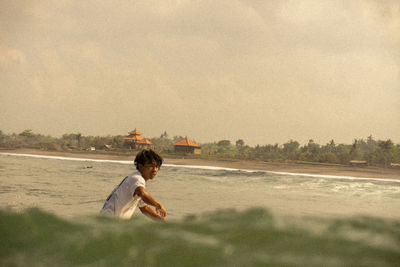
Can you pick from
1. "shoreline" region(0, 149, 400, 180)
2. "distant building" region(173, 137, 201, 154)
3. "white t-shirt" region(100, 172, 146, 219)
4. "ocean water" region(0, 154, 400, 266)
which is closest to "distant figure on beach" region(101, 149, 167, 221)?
"white t-shirt" region(100, 172, 146, 219)

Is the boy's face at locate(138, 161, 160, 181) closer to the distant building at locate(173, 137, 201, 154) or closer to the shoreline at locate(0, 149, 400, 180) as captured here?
the shoreline at locate(0, 149, 400, 180)

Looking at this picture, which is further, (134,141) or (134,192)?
(134,141)

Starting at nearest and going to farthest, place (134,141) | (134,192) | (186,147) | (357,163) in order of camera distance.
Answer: (134,192), (357,163), (186,147), (134,141)

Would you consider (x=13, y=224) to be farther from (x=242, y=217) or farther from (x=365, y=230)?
(x=365, y=230)

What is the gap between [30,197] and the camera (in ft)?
32.5

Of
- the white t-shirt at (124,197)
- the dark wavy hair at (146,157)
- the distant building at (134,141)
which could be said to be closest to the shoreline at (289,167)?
the distant building at (134,141)

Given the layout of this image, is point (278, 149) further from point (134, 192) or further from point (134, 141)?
point (134, 192)

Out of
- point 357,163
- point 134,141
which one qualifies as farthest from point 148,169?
point 134,141

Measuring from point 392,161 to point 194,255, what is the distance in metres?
46.0

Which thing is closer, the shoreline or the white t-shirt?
the white t-shirt

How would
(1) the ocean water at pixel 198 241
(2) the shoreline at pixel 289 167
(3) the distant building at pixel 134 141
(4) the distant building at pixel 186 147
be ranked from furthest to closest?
(3) the distant building at pixel 134 141 < (4) the distant building at pixel 186 147 < (2) the shoreline at pixel 289 167 < (1) the ocean water at pixel 198 241

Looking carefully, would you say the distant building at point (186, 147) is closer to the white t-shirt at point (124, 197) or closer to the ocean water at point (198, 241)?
the ocean water at point (198, 241)

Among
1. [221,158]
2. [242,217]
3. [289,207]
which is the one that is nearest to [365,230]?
[242,217]

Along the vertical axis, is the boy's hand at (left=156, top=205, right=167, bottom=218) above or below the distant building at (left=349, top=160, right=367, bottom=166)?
below
